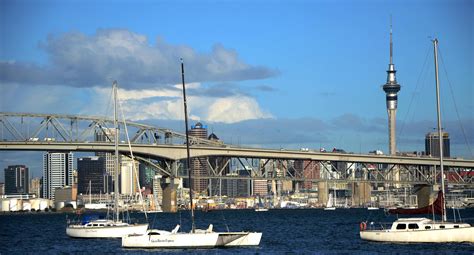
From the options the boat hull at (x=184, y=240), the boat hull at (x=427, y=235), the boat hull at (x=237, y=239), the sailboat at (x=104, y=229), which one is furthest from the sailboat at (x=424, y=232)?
the sailboat at (x=104, y=229)

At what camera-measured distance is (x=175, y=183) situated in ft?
625

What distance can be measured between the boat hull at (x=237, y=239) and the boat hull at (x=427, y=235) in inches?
401

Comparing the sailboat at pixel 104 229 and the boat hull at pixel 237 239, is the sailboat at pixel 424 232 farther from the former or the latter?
the sailboat at pixel 104 229

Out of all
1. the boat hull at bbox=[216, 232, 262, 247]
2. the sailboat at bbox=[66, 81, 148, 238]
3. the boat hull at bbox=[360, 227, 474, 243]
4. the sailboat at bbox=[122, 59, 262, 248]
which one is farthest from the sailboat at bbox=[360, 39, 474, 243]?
the sailboat at bbox=[66, 81, 148, 238]

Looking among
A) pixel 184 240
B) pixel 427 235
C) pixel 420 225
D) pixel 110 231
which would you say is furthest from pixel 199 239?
pixel 110 231

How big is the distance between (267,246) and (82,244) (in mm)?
17262

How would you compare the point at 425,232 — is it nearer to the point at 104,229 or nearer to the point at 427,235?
the point at 427,235

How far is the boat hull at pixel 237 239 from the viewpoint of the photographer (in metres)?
71.6

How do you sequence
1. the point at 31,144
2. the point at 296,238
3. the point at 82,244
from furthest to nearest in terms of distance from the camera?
the point at 31,144
the point at 296,238
the point at 82,244

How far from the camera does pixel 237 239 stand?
2835 inches

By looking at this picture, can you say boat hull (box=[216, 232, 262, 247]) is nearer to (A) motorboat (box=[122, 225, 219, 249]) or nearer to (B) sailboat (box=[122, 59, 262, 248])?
(B) sailboat (box=[122, 59, 262, 248])

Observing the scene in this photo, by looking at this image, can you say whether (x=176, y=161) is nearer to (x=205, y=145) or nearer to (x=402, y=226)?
(x=205, y=145)

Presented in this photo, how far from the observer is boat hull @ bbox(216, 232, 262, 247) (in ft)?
235

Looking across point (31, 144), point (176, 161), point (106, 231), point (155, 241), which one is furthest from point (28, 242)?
point (176, 161)
